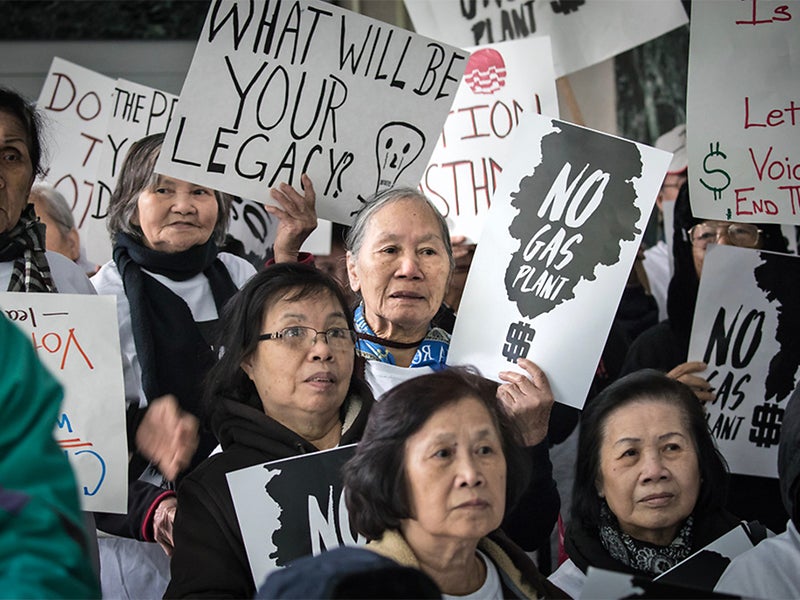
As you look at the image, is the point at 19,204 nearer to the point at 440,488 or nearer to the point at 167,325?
the point at 167,325

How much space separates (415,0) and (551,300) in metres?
1.81

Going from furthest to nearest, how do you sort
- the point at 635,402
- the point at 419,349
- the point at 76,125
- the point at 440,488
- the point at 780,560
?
the point at 76,125 < the point at 419,349 < the point at 635,402 < the point at 780,560 < the point at 440,488

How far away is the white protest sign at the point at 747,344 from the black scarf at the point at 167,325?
1458mm

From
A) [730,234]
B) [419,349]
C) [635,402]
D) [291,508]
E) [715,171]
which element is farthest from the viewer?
[730,234]

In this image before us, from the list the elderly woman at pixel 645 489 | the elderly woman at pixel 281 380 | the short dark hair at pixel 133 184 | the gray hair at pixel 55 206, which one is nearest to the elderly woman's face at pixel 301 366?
the elderly woman at pixel 281 380

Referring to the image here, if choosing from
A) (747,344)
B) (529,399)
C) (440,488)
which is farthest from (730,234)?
(440,488)

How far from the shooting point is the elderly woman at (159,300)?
9.82ft

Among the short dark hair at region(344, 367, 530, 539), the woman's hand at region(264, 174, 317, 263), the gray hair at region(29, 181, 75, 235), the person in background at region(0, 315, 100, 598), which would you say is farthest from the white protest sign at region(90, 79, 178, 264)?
the person in background at region(0, 315, 100, 598)

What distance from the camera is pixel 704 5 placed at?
363 cm

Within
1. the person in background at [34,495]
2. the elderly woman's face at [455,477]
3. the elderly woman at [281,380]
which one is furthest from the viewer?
the elderly woman at [281,380]

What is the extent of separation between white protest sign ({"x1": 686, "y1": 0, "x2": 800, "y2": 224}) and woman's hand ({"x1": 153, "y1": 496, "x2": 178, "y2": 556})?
1773mm

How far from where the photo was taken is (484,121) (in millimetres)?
4152

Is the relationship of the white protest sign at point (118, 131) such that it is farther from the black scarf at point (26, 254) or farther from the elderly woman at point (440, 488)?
the elderly woman at point (440, 488)

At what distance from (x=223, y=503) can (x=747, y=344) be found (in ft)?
5.95
